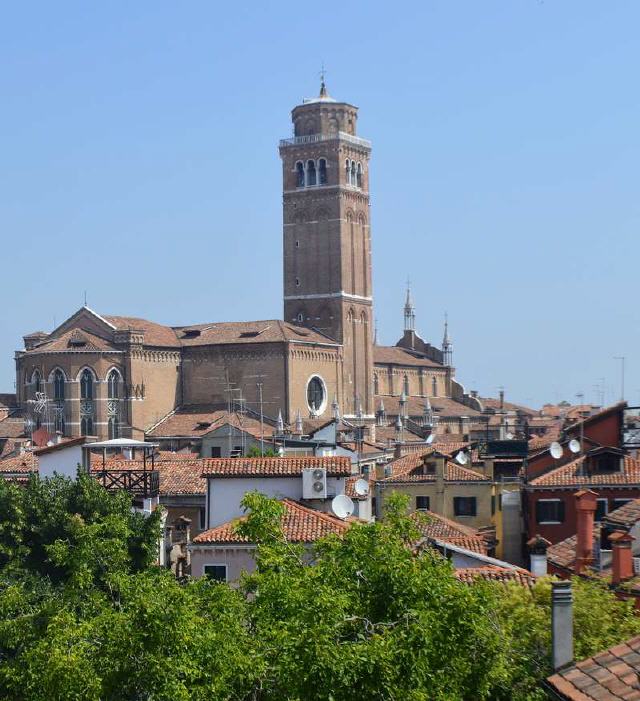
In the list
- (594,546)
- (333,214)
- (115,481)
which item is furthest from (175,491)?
(333,214)

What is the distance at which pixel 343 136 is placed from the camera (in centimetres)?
10575

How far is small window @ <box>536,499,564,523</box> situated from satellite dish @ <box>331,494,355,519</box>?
5.79 meters

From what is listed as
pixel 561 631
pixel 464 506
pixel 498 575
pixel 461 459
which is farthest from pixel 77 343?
pixel 561 631

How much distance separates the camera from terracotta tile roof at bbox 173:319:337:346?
97188mm

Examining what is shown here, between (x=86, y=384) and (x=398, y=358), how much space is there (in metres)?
36.8

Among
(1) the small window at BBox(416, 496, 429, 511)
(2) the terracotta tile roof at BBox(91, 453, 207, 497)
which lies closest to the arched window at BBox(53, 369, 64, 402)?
(2) the terracotta tile roof at BBox(91, 453, 207, 497)

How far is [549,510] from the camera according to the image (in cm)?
3186

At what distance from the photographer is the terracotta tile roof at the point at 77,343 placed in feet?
307

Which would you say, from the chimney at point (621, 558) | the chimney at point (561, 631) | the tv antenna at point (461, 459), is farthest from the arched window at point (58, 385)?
the chimney at point (561, 631)

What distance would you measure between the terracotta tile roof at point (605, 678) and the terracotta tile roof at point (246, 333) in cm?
8455

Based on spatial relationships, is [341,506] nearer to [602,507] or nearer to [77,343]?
[602,507]

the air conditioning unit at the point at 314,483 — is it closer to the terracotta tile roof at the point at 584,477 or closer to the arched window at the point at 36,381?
the terracotta tile roof at the point at 584,477

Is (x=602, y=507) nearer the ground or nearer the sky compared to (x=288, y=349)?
nearer the ground

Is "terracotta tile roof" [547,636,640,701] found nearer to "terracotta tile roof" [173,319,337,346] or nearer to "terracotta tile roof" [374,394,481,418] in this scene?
"terracotta tile roof" [173,319,337,346]
